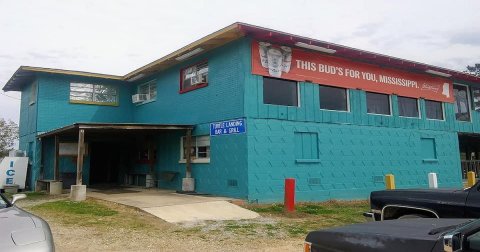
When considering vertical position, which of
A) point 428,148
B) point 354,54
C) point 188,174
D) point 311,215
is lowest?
point 311,215

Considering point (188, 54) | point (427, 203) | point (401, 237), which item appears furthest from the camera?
point (188, 54)

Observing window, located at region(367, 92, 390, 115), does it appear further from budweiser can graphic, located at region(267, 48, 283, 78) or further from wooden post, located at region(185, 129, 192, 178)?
wooden post, located at region(185, 129, 192, 178)

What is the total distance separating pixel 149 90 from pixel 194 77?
15.3 ft

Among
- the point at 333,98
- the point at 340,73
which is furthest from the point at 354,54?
the point at 333,98

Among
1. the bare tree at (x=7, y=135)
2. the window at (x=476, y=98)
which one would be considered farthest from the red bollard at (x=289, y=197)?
the bare tree at (x=7, y=135)

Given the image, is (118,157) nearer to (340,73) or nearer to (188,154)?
(188,154)

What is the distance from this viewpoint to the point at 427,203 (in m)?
5.78

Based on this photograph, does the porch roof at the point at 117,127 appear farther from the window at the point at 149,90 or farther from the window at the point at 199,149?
the window at the point at 149,90

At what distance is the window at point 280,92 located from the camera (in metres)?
14.4

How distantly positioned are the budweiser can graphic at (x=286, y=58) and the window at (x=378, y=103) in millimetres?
4683

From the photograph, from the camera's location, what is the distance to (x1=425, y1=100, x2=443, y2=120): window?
19.9m

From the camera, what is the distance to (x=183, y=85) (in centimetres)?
1727

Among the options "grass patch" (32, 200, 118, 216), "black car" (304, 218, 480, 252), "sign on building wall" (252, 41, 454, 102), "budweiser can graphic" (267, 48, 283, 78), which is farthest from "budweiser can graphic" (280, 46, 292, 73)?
"black car" (304, 218, 480, 252)

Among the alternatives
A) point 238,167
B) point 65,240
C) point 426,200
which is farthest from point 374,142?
point 65,240
